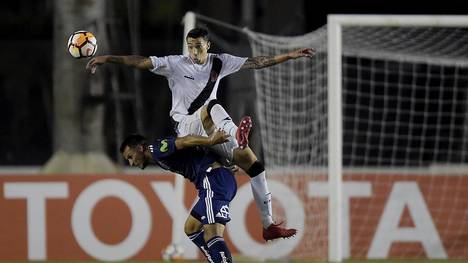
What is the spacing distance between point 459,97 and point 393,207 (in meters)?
3.17

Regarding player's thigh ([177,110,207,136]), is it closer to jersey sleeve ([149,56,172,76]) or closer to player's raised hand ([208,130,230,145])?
jersey sleeve ([149,56,172,76])

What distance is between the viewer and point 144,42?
24.5m

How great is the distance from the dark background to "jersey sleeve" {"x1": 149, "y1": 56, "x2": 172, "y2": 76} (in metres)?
8.48

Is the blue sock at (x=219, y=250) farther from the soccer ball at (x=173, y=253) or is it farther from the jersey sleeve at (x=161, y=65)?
the soccer ball at (x=173, y=253)

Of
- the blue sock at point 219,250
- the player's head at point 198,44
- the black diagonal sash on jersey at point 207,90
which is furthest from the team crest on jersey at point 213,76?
the blue sock at point 219,250

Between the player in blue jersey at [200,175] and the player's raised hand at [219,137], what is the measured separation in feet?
0.52

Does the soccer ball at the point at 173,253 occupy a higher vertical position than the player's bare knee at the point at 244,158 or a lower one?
lower

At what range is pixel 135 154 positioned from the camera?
1070 centimetres

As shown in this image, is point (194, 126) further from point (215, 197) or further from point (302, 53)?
point (302, 53)

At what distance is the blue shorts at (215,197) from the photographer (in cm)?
1077

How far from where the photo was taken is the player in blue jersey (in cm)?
1066

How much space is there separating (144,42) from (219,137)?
47.6ft

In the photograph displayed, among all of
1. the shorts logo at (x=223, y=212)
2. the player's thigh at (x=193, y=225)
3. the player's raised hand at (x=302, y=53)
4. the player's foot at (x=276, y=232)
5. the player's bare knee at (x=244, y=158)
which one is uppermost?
the player's raised hand at (x=302, y=53)

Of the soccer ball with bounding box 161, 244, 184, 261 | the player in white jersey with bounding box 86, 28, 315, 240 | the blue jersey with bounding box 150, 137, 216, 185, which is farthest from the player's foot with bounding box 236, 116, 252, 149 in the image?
the soccer ball with bounding box 161, 244, 184, 261
